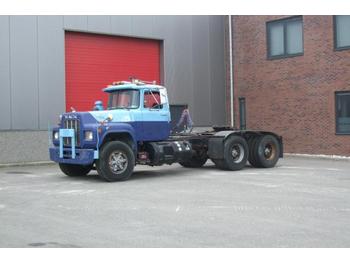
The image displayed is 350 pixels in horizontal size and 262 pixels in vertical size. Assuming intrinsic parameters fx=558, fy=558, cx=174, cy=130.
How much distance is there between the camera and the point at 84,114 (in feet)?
47.6

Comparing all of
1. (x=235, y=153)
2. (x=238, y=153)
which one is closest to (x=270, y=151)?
(x=238, y=153)

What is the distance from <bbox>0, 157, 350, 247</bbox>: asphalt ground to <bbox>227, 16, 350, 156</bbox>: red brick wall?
6.35 m

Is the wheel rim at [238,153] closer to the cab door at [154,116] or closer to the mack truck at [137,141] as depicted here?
the mack truck at [137,141]

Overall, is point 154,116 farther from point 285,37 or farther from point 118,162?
point 285,37

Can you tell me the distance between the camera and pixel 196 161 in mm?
18312

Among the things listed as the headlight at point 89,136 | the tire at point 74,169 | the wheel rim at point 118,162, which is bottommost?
the tire at point 74,169

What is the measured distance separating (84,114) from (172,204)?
191 inches

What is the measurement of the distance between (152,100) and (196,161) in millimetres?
3373

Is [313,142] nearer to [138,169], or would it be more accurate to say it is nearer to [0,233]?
[138,169]

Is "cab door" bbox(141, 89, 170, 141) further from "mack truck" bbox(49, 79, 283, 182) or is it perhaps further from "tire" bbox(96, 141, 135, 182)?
"tire" bbox(96, 141, 135, 182)

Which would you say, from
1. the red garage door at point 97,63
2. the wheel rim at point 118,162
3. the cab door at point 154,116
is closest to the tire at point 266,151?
the cab door at point 154,116

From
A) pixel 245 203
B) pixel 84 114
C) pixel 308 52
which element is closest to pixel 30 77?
pixel 84 114

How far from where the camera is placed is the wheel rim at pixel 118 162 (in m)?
14.4

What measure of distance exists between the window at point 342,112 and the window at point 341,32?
1.87 metres
